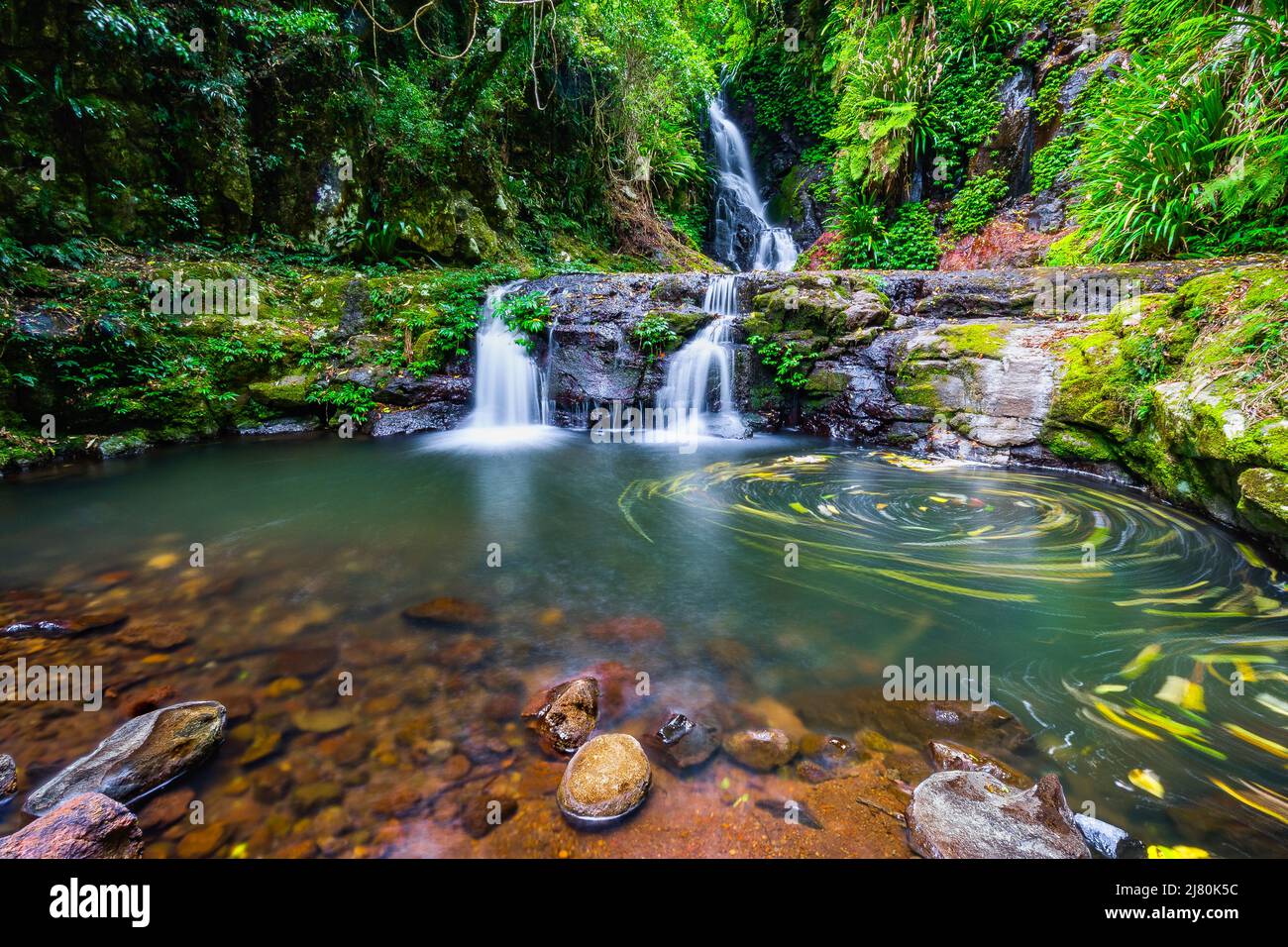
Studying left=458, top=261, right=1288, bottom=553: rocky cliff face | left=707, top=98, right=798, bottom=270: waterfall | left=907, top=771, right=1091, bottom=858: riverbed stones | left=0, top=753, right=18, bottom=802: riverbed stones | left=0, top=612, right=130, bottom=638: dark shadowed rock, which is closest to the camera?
left=907, top=771, right=1091, bottom=858: riverbed stones

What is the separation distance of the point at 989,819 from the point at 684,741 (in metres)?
1.00

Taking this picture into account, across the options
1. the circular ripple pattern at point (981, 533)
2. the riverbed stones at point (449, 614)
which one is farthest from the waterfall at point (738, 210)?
the riverbed stones at point (449, 614)

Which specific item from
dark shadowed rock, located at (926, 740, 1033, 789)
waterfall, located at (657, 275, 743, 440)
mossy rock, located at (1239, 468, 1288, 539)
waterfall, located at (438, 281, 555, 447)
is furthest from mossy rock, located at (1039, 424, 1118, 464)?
waterfall, located at (438, 281, 555, 447)

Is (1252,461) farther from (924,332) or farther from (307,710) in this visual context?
(307,710)

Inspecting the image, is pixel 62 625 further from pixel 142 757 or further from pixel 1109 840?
pixel 1109 840

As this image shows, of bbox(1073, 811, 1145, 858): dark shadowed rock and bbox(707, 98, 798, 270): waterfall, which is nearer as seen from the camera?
bbox(1073, 811, 1145, 858): dark shadowed rock

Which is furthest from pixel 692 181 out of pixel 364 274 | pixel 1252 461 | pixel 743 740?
pixel 743 740

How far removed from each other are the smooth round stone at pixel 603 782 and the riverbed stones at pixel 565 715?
14cm

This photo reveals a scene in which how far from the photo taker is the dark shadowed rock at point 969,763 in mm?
1800

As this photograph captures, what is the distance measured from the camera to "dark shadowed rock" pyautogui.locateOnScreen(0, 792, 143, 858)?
1341 millimetres

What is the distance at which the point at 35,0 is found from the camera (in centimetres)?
709

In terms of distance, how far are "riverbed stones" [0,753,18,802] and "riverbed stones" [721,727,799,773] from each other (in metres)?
2.41

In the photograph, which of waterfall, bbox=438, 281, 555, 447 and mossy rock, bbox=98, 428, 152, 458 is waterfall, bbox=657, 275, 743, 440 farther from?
mossy rock, bbox=98, 428, 152, 458

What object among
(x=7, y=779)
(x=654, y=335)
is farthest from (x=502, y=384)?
(x=7, y=779)
